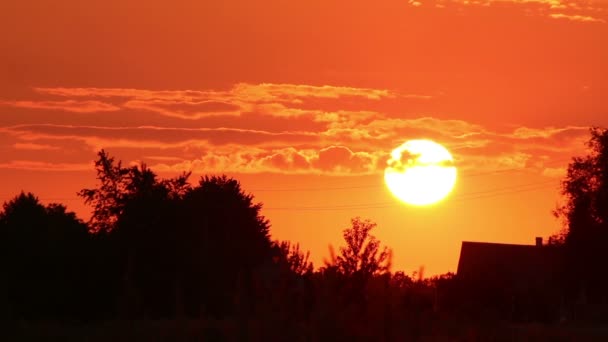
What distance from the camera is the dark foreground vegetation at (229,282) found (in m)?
15.1

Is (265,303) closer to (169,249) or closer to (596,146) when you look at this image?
(169,249)

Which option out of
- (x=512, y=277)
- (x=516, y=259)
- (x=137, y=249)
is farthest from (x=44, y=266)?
(x=516, y=259)

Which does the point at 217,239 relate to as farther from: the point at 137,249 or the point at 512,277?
the point at 512,277

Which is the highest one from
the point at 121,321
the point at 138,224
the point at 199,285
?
the point at 138,224

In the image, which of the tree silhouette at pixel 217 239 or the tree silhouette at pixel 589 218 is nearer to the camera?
the tree silhouette at pixel 217 239

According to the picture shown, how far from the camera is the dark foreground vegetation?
49.6 ft

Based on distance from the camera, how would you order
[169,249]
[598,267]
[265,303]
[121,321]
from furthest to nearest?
[598,267] → [169,249] → [121,321] → [265,303]

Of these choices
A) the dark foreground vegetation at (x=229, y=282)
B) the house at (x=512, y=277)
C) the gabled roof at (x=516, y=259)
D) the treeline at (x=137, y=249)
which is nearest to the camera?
the dark foreground vegetation at (x=229, y=282)

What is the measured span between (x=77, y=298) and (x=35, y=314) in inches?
133

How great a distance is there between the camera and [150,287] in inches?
2012

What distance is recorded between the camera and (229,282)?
153 feet

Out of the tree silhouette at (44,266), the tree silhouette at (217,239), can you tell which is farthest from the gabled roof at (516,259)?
the tree silhouette at (44,266)

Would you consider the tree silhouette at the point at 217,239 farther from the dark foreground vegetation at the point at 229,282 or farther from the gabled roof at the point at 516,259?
the gabled roof at the point at 516,259

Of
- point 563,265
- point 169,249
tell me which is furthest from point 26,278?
point 563,265
